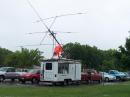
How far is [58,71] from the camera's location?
148ft

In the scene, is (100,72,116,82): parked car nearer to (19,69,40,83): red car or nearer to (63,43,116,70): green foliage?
(19,69,40,83): red car

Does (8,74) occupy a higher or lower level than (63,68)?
lower

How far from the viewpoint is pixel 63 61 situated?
45.9 meters

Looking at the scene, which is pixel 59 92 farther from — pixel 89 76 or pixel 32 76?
pixel 89 76

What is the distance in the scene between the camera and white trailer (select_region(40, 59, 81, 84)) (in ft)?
148

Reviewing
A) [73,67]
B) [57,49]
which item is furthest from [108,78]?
[73,67]

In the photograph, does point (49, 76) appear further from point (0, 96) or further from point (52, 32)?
point (0, 96)

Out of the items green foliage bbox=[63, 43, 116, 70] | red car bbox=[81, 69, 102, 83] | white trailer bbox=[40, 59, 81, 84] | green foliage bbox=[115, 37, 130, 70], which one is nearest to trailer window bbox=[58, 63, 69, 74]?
white trailer bbox=[40, 59, 81, 84]

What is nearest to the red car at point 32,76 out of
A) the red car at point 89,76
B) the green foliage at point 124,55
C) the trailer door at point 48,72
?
the trailer door at point 48,72

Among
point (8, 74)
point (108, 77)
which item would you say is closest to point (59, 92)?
point (8, 74)

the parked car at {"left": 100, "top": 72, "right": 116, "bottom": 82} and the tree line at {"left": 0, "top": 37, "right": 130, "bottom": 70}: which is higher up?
the tree line at {"left": 0, "top": 37, "right": 130, "bottom": 70}

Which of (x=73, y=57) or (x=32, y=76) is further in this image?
(x=73, y=57)

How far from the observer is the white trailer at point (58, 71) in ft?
148

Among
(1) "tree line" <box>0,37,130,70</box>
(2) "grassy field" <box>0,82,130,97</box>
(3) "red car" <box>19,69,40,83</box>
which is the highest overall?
(1) "tree line" <box>0,37,130,70</box>
